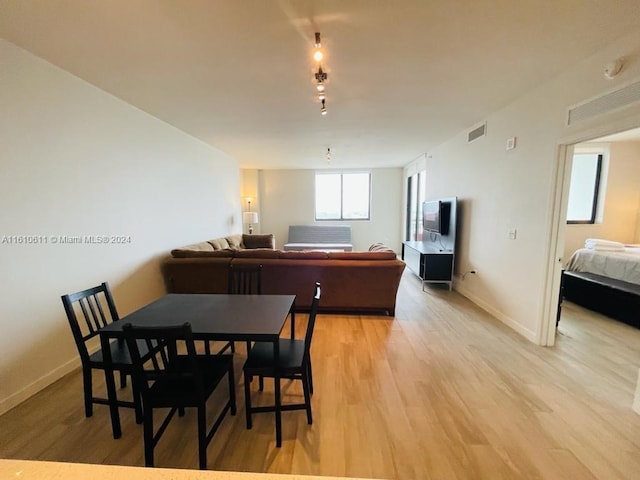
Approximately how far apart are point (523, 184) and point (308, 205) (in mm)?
5838

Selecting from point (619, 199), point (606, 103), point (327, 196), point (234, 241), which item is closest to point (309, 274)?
point (234, 241)

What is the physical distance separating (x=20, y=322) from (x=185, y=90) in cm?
244

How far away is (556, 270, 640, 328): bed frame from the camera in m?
3.27

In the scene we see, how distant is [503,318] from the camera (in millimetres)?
3479

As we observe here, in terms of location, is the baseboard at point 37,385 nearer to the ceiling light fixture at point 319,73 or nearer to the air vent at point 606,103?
the ceiling light fixture at point 319,73

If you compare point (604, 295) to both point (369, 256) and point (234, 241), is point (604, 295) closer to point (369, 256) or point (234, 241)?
point (369, 256)

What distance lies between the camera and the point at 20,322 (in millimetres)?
2107

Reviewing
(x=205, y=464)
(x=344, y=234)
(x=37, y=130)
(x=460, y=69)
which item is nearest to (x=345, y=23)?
(x=460, y=69)

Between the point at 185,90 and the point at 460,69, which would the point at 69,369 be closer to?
the point at 185,90

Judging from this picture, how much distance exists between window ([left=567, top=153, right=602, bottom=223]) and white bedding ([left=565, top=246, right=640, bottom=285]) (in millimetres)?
1066

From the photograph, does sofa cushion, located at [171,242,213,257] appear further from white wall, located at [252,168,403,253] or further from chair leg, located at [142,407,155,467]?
white wall, located at [252,168,403,253]

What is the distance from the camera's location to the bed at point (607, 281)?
3.34 m

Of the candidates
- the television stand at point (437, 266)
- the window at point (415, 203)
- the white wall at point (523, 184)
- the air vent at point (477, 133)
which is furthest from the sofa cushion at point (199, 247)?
the window at point (415, 203)

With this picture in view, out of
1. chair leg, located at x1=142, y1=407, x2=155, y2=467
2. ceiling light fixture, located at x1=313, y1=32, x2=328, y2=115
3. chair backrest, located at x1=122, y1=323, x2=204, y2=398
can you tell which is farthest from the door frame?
chair leg, located at x1=142, y1=407, x2=155, y2=467
